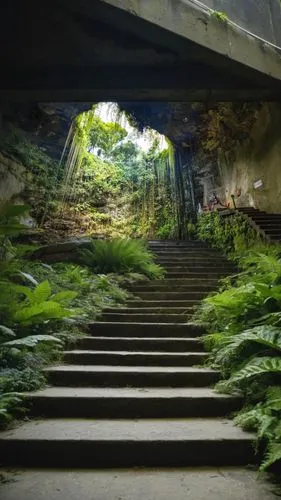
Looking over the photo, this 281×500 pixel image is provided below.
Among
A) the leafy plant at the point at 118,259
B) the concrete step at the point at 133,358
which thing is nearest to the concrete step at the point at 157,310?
the concrete step at the point at 133,358

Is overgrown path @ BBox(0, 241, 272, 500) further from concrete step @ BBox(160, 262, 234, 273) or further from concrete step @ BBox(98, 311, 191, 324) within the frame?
concrete step @ BBox(160, 262, 234, 273)

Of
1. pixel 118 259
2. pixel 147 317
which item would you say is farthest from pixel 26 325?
pixel 118 259

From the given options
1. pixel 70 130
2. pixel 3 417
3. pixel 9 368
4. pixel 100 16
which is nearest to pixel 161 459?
pixel 3 417

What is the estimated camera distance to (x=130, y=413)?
2.67m

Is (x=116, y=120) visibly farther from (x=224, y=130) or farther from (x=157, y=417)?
(x=157, y=417)

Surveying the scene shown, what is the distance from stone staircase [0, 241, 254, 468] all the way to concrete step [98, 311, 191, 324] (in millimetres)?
718

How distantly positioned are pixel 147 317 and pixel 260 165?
6285 mm

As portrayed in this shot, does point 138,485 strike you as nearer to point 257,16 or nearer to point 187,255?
point 187,255

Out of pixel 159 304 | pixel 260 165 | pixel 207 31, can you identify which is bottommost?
pixel 159 304

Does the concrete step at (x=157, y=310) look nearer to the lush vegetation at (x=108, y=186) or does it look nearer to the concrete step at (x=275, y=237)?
the concrete step at (x=275, y=237)

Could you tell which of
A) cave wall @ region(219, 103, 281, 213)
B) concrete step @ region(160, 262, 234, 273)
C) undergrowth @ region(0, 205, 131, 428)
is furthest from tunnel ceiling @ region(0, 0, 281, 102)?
undergrowth @ region(0, 205, 131, 428)

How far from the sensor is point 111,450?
217cm

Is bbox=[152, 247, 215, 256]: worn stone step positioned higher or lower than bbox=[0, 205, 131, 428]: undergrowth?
higher

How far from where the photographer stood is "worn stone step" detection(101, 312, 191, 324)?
16.0 ft
